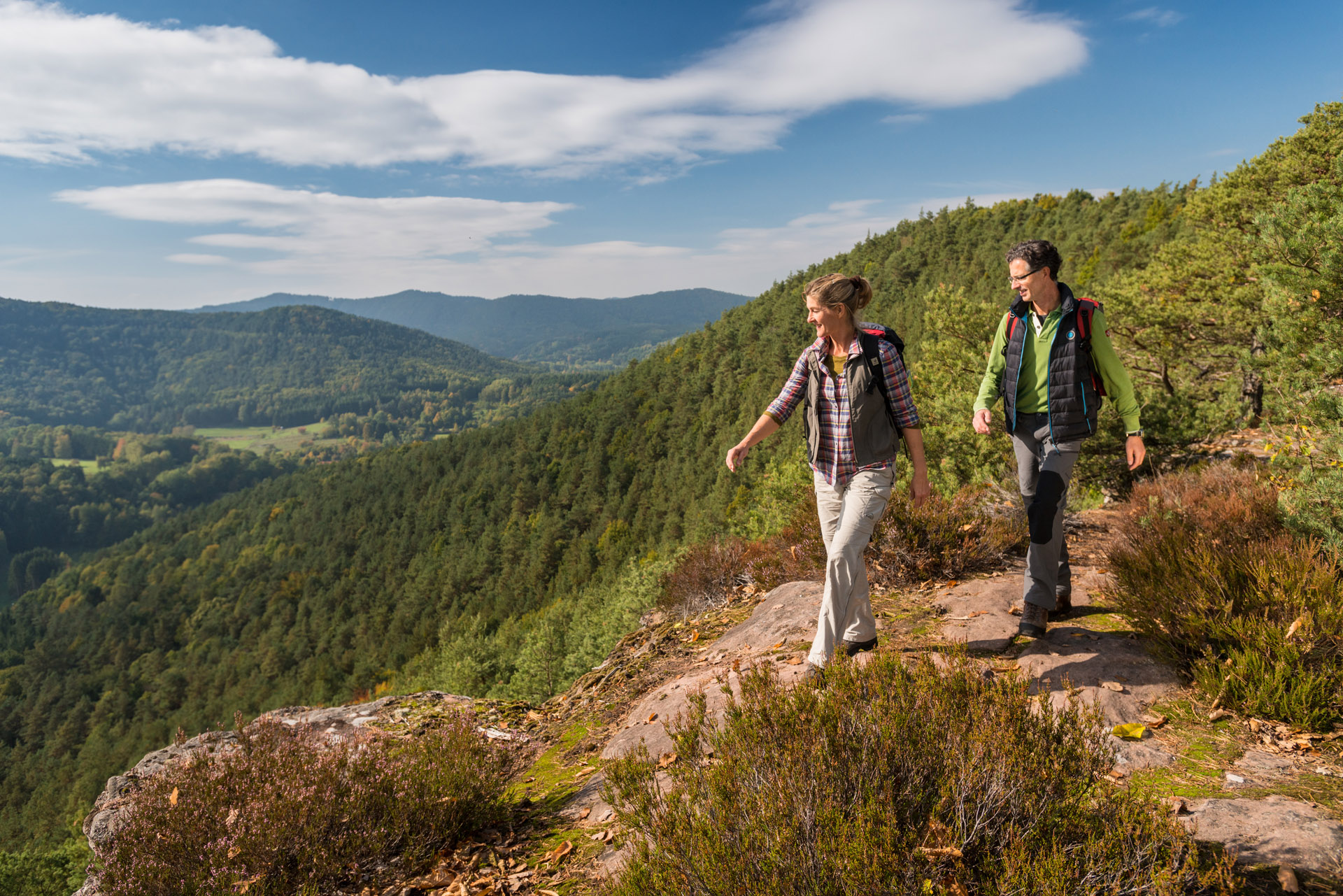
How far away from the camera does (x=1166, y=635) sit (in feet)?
10.7

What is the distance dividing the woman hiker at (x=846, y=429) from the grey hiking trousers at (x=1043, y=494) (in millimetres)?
713

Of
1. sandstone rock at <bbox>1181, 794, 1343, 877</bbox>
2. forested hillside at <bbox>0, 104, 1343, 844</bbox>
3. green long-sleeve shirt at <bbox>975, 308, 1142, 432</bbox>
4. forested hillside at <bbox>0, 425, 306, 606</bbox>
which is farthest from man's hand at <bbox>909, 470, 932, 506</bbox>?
forested hillside at <bbox>0, 425, 306, 606</bbox>

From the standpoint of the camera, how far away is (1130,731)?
2.76 metres

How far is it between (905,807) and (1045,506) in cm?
225

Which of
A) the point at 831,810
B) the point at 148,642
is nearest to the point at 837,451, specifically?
the point at 831,810

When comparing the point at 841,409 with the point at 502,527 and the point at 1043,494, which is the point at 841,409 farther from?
the point at 502,527

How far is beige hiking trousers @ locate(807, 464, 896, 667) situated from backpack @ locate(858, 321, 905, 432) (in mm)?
382

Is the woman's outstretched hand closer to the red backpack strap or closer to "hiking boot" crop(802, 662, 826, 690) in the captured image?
"hiking boot" crop(802, 662, 826, 690)

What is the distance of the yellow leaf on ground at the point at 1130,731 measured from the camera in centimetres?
273

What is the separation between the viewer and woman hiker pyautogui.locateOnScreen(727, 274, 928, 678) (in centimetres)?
318

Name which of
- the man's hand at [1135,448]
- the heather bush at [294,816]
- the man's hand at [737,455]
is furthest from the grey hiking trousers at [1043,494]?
the heather bush at [294,816]

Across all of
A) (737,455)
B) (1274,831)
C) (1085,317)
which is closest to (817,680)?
(737,455)

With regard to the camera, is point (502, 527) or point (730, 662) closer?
point (730, 662)

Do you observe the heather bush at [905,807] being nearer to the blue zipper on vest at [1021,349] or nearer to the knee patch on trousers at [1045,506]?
the knee patch on trousers at [1045,506]
